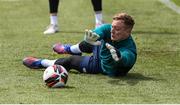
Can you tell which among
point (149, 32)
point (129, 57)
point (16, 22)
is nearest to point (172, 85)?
point (129, 57)

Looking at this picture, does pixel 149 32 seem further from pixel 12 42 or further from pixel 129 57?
pixel 129 57

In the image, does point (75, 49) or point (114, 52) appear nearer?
point (114, 52)

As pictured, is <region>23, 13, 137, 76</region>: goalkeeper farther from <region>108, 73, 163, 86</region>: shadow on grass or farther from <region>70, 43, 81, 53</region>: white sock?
<region>70, 43, 81, 53</region>: white sock

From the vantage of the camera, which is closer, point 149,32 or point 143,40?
point 143,40

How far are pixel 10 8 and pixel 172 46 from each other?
6.05 metres

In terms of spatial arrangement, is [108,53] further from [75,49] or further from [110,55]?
[75,49]

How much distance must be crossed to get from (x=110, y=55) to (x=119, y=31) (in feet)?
1.01

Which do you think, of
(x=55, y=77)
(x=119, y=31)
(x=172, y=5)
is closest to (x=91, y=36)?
(x=119, y=31)

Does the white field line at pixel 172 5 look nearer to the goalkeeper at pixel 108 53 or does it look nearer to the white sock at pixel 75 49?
the white sock at pixel 75 49

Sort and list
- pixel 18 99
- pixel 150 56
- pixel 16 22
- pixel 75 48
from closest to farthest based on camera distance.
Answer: pixel 18 99
pixel 75 48
pixel 150 56
pixel 16 22

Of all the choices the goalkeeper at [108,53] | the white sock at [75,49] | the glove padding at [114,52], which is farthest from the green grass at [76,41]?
the white sock at [75,49]

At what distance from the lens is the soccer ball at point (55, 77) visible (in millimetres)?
7406

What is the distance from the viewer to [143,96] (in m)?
6.91

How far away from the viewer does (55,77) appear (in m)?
7.44
